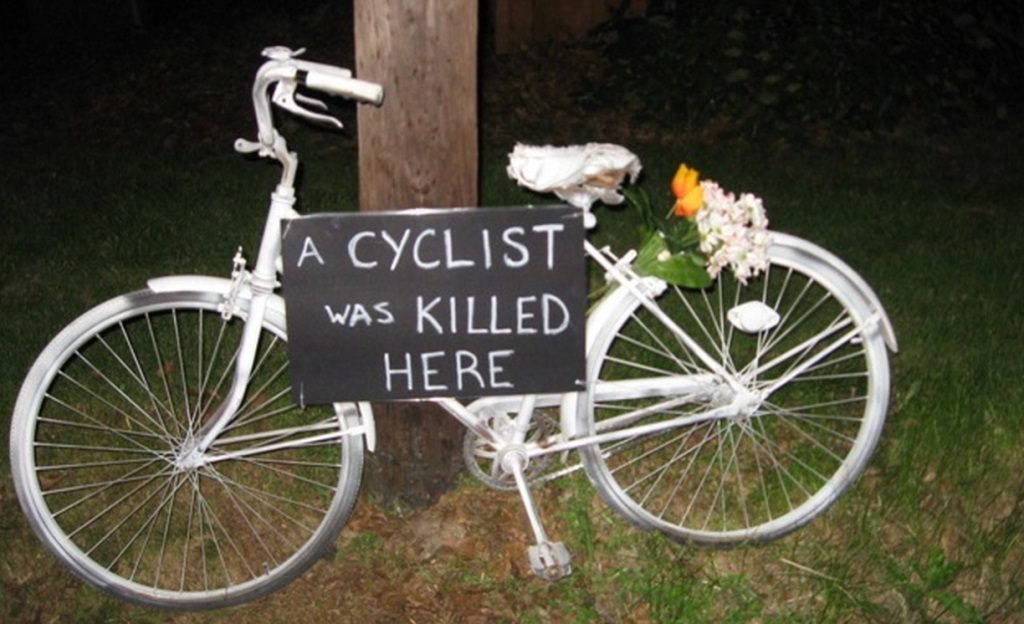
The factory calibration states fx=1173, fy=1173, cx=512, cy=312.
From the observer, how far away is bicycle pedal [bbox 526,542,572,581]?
3154 millimetres

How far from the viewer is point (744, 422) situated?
345cm

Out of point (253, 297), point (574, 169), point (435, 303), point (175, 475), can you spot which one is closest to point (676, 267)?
point (574, 169)

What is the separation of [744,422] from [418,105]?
1.35 m

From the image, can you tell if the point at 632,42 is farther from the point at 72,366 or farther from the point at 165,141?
the point at 72,366

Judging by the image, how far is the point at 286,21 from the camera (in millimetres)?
9914

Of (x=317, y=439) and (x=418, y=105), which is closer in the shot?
(x=418, y=105)

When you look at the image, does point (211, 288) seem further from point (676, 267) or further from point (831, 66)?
point (831, 66)

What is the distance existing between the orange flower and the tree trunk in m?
0.53

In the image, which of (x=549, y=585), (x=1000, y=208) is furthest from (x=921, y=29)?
(x=549, y=585)

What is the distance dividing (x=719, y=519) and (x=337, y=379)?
1.31 meters

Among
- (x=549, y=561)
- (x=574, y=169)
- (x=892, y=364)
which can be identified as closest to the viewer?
(x=574, y=169)

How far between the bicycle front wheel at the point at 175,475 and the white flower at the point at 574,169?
0.74 m

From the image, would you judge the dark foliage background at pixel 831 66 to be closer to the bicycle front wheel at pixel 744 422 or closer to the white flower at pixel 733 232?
the bicycle front wheel at pixel 744 422

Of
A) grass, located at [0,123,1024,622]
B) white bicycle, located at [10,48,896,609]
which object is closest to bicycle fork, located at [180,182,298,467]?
white bicycle, located at [10,48,896,609]
